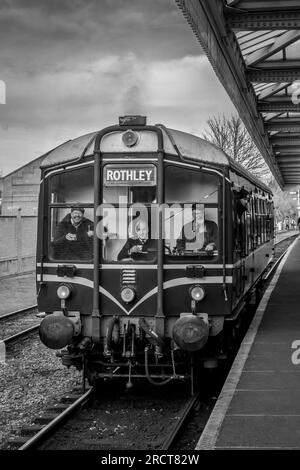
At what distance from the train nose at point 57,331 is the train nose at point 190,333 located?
1.24m

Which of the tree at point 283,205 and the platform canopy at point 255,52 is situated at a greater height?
the tree at point 283,205

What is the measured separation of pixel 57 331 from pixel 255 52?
12066mm

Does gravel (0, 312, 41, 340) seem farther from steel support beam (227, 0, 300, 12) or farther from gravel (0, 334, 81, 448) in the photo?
steel support beam (227, 0, 300, 12)

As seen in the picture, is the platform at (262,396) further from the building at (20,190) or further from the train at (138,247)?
the building at (20,190)

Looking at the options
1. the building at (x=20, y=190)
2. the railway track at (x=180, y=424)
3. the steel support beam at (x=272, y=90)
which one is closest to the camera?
the railway track at (x=180, y=424)

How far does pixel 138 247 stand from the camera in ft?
26.7

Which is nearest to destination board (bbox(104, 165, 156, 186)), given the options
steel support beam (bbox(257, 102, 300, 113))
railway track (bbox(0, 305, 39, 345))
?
railway track (bbox(0, 305, 39, 345))

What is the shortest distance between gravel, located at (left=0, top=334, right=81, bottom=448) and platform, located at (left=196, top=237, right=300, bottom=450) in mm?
2322

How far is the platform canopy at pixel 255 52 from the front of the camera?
12.4 m

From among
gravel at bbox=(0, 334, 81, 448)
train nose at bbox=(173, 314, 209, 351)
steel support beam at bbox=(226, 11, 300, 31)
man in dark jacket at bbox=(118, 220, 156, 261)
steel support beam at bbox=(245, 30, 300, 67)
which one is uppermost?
steel support beam at bbox=(245, 30, 300, 67)

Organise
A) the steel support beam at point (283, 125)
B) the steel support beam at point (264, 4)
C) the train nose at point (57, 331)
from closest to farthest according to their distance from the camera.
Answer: the train nose at point (57, 331), the steel support beam at point (264, 4), the steel support beam at point (283, 125)

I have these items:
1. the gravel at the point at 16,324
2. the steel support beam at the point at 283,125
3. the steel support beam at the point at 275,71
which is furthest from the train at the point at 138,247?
the steel support beam at the point at 283,125

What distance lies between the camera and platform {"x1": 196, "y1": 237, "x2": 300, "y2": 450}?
5672mm

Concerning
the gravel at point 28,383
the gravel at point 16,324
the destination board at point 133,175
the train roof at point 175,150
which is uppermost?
the train roof at point 175,150
